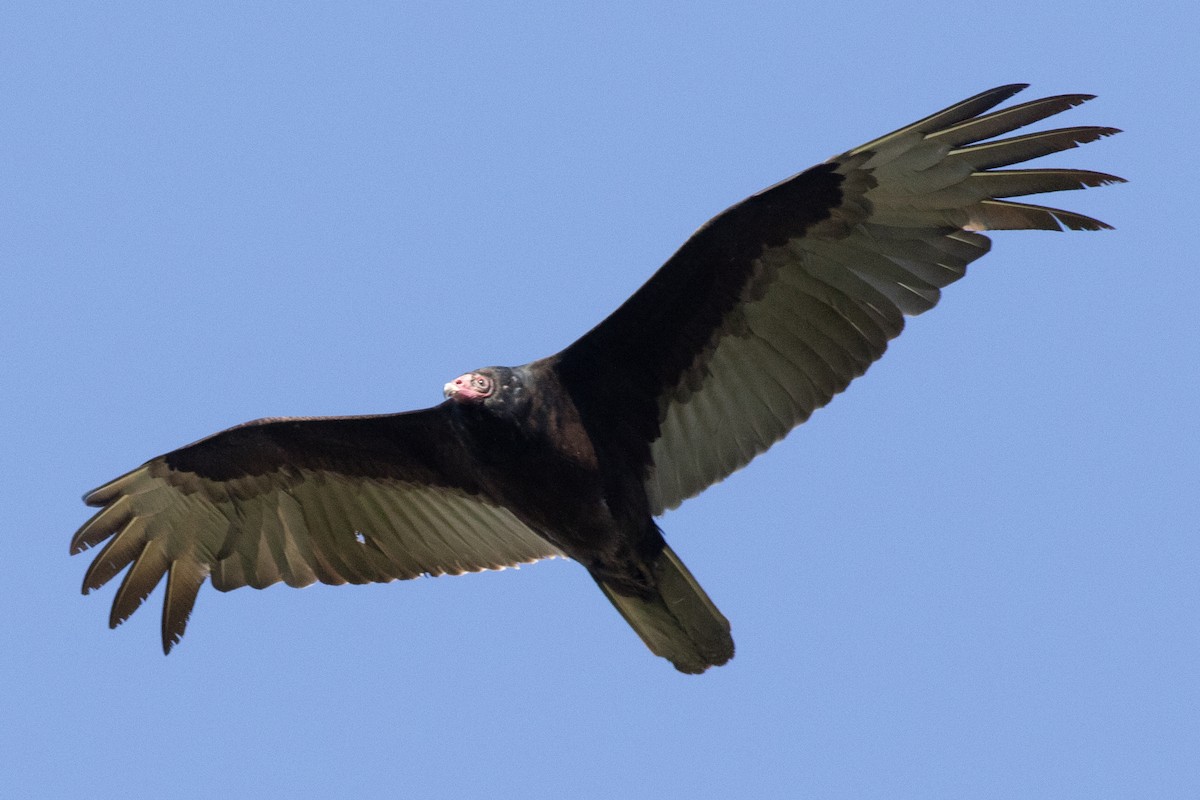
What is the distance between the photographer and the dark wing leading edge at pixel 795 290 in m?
7.00

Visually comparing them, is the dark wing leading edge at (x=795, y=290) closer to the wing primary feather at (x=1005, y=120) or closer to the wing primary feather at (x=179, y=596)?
the wing primary feather at (x=1005, y=120)

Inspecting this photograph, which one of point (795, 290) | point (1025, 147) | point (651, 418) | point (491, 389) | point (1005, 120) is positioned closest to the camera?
point (1005, 120)

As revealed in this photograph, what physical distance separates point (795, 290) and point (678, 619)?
62.6 inches

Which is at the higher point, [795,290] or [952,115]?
[952,115]

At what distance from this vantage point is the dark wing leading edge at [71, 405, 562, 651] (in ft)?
27.0

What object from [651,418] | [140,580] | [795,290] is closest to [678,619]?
[651,418]

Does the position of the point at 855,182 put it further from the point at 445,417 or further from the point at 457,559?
the point at 457,559

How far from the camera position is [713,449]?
771 cm

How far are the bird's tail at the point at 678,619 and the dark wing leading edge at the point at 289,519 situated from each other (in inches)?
28.4

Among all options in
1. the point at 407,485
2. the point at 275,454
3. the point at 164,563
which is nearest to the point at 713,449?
the point at 407,485

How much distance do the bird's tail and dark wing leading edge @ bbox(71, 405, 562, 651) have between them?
2.37 feet

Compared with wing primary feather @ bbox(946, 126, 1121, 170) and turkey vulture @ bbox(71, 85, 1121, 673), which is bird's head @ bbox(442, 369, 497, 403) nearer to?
turkey vulture @ bbox(71, 85, 1121, 673)

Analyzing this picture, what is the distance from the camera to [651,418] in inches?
306

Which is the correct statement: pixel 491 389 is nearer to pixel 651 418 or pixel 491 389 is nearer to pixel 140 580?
pixel 651 418
